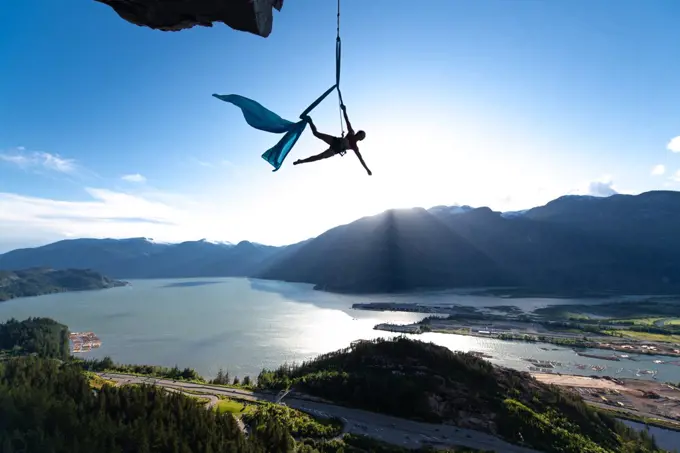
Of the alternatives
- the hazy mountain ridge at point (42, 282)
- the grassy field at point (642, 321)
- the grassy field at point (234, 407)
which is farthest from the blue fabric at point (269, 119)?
the hazy mountain ridge at point (42, 282)

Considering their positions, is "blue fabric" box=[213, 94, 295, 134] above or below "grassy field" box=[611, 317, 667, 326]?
above

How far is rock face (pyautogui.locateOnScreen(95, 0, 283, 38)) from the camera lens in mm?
5320

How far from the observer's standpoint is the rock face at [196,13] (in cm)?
532

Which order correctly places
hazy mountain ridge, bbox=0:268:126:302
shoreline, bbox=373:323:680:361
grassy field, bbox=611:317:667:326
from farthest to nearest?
hazy mountain ridge, bbox=0:268:126:302 → grassy field, bbox=611:317:667:326 → shoreline, bbox=373:323:680:361

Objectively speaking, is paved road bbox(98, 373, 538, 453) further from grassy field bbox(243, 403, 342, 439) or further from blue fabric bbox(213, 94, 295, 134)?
blue fabric bbox(213, 94, 295, 134)

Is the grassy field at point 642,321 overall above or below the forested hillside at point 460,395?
below

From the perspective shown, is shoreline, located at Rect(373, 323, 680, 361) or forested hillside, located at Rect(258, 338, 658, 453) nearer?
forested hillside, located at Rect(258, 338, 658, 453)

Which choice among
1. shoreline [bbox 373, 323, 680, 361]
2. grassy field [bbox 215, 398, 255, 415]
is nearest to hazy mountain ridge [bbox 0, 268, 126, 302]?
shoreline [bbox 373, 323, 680, 361]

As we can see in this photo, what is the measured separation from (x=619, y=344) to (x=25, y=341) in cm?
10415

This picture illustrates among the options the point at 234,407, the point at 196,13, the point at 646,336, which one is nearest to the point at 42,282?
the point at 234,407

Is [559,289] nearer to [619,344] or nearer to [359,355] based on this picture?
[619,344]

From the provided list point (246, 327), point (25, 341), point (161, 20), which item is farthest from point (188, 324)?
point (161, 20)

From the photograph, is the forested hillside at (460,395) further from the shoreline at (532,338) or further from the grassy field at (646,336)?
the grassy field at (646,336)

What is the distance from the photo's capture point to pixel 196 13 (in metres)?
5.61
